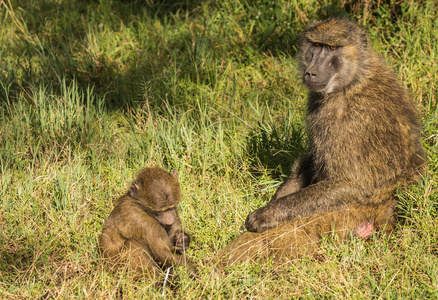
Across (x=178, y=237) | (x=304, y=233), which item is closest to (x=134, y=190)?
(x=178, y=237)

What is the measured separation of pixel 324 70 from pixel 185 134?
4.81ft

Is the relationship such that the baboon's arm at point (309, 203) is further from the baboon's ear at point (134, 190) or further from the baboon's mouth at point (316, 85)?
the baboon's ear at point (134, 190)

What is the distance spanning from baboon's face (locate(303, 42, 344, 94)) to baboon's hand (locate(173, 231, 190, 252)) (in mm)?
1301

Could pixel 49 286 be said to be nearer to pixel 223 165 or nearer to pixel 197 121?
pixel 223 165

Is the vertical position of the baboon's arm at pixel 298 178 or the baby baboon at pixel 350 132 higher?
the baby baboon at pixel 350 132

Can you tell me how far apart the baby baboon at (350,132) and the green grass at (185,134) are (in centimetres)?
25

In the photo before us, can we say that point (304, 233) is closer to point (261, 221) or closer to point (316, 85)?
point (261, 221)

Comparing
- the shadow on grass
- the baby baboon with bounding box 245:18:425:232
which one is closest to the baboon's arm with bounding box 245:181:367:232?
the baby baboon with bounding box 245:18:425:232

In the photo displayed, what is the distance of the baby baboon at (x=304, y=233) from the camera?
11.8ft

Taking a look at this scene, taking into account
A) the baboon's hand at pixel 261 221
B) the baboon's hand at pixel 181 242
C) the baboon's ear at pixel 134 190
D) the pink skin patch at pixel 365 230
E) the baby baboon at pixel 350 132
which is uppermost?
the baby baboon at pixel 350 132

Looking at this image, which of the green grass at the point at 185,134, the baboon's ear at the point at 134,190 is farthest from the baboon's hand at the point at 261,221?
the baboon's ear at the point at 134,190

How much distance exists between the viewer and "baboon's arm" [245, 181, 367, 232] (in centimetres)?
371

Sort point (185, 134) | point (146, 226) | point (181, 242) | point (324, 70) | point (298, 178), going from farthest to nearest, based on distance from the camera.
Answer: point (185, 134) < point (298, 178) < point (324, 70) < point (181, 242) < point (146, 226)

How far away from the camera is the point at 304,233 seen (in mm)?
3678
